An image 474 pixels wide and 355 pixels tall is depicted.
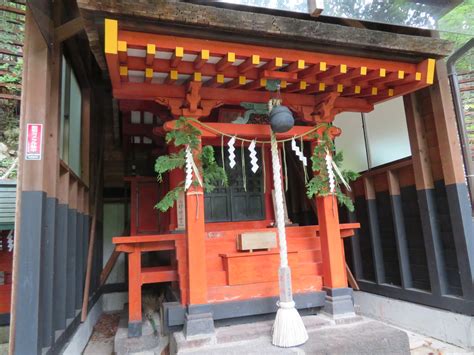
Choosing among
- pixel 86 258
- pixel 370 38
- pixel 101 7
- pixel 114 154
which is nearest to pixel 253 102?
pixel 370 38

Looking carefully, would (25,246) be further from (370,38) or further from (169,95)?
(370,38)

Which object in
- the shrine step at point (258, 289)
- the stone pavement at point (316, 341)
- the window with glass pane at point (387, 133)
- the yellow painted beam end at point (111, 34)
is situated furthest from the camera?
the window with glass pane at point (387, 133)

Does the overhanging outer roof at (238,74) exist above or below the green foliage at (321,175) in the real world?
above

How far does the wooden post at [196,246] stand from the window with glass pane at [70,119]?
162 centimetres

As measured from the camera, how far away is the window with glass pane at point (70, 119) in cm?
378

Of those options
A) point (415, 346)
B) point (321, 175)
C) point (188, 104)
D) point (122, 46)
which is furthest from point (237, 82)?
point (415, 346)

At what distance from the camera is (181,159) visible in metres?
3.36

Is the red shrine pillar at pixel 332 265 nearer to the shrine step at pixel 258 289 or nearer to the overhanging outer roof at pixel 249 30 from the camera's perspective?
the shrine step at pixel 258 289

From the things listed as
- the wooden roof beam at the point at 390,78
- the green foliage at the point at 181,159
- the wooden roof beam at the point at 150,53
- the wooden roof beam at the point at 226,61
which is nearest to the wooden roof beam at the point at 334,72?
the wooden roof beam at the point at 390,78

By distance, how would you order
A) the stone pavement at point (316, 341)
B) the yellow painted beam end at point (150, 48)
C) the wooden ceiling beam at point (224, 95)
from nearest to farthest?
the yellow painted beam end at point (150, 48), the stone pavement at point (316, 341), the wooden ceiling beam at point (224, 95)

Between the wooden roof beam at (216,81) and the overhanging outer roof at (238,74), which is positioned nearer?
the overhanging outer roof at (238,74)

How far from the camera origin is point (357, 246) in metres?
5.57

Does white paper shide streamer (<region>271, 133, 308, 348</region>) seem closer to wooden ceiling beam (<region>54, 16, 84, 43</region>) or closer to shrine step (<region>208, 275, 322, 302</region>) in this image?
shrine step (<region>208, 275, 322, 302</region>)

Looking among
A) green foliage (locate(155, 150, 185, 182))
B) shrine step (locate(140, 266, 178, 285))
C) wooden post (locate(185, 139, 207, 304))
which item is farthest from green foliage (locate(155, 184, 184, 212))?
shrine step (locate(140, 266, 178, 285))
